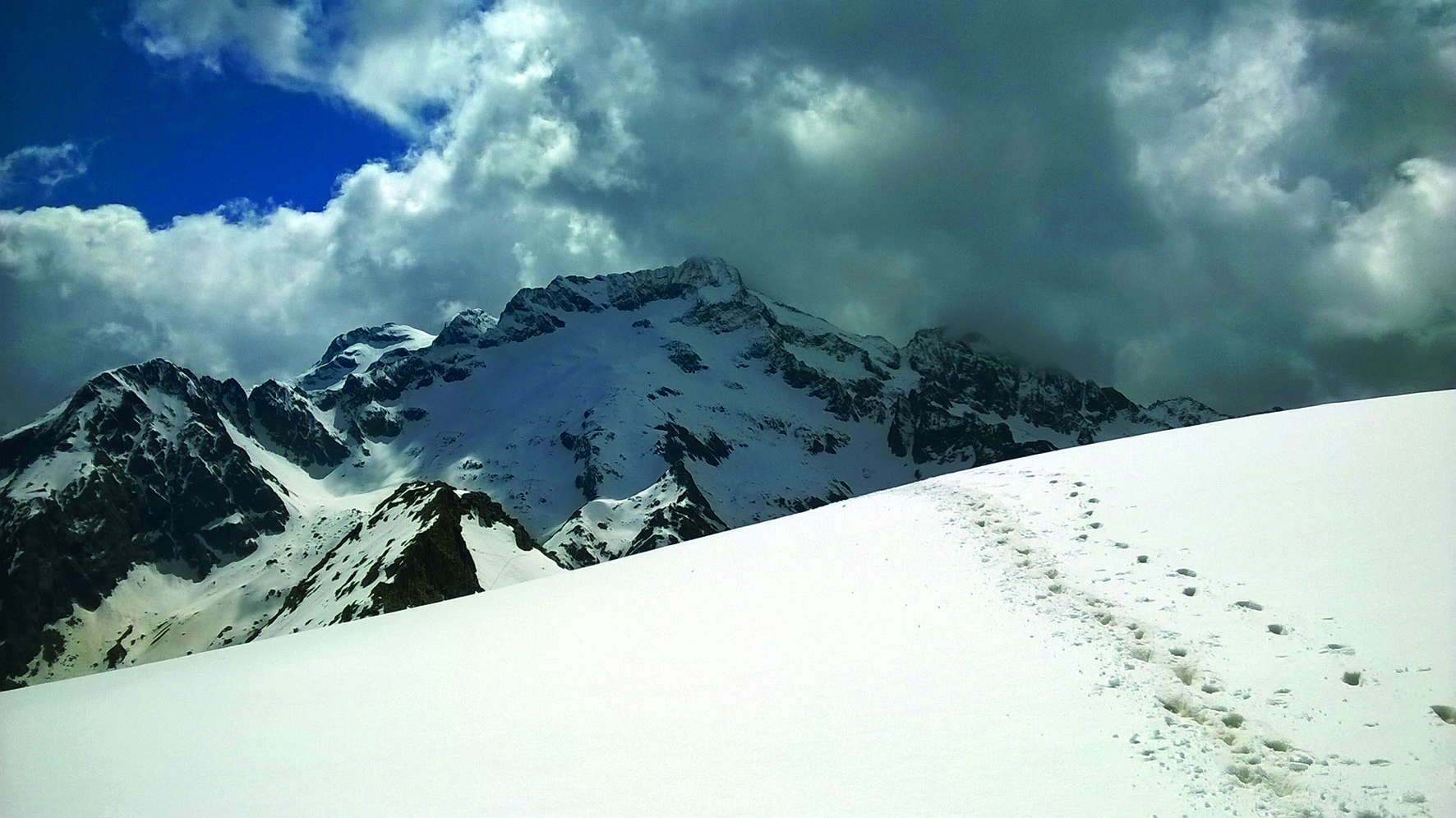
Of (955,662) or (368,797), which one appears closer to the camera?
(368,797)

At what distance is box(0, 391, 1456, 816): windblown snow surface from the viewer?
22.9 feet

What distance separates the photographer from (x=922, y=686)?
28.9 feet

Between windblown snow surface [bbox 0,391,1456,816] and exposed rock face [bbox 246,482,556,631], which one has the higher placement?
exposed rock face [bbox 246,482,556,631]

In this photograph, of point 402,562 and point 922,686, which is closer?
point 922,686

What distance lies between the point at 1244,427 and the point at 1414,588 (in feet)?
36.1

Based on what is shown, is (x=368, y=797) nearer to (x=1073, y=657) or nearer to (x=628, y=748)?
(x=628, y=748)

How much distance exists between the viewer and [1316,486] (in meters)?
13.0

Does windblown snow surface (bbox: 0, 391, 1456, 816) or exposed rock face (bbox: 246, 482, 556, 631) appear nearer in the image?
windblown snow surface (bbox: 0, 391, 1456, 816)

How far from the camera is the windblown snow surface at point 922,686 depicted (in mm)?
6980

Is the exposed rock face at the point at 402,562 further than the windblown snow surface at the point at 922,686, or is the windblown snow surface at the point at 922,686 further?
the exposed rock face at the point at 402,562

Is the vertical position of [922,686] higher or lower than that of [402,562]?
lower

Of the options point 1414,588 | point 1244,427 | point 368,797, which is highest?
point 1244,427

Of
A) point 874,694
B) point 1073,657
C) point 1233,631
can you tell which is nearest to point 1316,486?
point 1233,631

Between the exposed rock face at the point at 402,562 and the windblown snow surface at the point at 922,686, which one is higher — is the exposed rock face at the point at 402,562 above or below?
above
